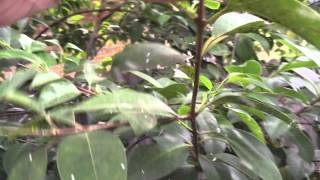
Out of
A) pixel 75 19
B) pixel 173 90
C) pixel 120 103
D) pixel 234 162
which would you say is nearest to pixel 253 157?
pixel 234 162

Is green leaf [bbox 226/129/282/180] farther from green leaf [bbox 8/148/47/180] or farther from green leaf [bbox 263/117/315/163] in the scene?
green leaf [bbox 8/148/47/180]

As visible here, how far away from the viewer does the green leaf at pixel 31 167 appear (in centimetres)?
57

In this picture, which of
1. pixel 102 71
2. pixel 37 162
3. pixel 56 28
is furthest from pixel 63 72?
pixel 56 28

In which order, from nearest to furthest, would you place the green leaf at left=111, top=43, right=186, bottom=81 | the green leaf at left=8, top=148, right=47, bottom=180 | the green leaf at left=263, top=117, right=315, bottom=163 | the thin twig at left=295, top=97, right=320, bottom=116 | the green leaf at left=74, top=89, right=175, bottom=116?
the green leaf at left=74, top=89, right=175, bottom=116
the green leaf at left=8, top=148, right=47, bottom=180
the green leaf at left=111, top=43, right=186, bottom=81
the green leaf at left=263, top=117, right=315, bottom=163
the thin twig at left=295, top=97, right=320, bottom=116

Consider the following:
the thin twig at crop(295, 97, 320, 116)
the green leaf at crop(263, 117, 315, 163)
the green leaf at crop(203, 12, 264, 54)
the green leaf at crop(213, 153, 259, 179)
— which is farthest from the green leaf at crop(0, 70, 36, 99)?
the thin twig at crop(295, 97, 320, 116)

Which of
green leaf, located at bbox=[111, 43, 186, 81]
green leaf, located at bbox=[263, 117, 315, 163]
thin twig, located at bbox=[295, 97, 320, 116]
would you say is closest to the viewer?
green leaf, located at bbox=[111, 43, 186, 81]

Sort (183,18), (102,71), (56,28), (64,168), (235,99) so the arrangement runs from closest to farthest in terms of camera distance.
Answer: (64,168) → (235,99) → (102,71) → (183,18) → (56,28)

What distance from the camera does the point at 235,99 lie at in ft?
2.21

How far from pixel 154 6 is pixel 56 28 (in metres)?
0.36

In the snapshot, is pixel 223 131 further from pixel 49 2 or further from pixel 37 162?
pixel 49 2

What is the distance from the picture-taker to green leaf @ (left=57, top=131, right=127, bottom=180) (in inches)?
20.0

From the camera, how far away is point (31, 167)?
577mm

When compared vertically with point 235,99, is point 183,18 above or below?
below

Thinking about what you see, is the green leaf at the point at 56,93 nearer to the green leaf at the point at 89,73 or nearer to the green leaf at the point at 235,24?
the green leaf at the point at 89,73
